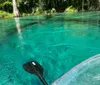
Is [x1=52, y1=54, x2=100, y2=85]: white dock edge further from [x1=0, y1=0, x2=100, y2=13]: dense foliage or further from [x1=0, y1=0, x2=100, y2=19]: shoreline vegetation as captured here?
[x1=0, y1=0, x2=100, y2=13]: dense foliage

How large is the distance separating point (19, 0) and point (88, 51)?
83.8 feet

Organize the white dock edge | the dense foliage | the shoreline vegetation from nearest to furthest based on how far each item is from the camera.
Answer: the white dock edge
the shoreline vegetation
the dense foliage

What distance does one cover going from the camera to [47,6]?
33.9 metres

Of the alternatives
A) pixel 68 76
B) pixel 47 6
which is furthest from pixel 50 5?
pixel 68 76

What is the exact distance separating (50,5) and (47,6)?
3.21 ft

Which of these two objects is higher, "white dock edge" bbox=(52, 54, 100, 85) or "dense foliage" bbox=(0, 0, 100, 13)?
"dense foliage" bbox=(0, 0, 100, 13)

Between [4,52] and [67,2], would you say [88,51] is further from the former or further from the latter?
[67,2]

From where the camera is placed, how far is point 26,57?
735 centimetres

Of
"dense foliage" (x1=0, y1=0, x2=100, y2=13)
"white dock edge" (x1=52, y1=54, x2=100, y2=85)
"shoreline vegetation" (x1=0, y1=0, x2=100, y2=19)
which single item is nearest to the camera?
"white dock edge" (x1=52, y1=54, x2=100, y2=85)

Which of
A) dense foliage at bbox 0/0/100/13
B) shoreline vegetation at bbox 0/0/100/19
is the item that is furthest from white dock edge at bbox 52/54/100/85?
dense foliage at bbox 0/0/100/13

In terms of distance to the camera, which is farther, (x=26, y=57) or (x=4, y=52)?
(x=4, y=52)

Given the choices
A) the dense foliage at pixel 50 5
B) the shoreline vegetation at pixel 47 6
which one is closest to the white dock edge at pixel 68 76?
the shoreline vegetation at pixel 47 6

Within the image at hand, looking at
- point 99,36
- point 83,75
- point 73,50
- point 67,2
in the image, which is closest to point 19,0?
point 67,2

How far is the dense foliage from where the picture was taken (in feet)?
107
